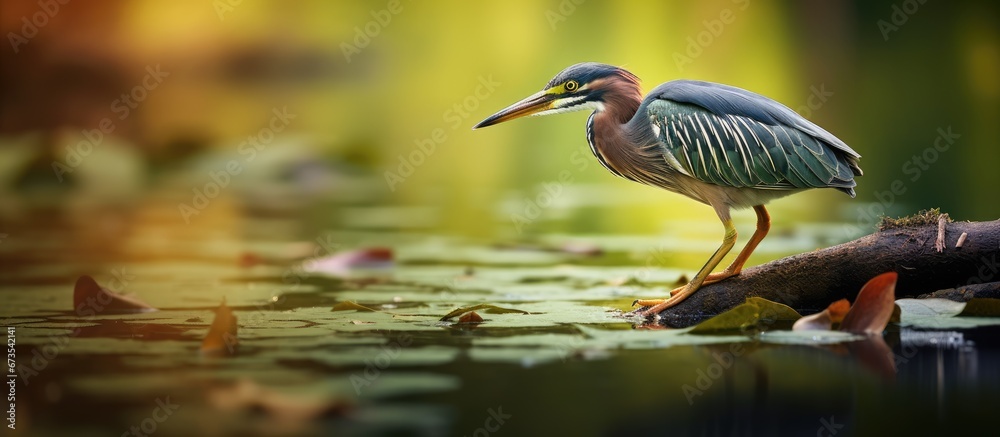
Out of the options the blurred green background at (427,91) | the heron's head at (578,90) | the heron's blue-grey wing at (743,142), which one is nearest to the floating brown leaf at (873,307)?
the heron's blue-grey wing at (743,142)

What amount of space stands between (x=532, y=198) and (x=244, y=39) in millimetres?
9137

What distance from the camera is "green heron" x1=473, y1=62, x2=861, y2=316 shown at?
539 cm

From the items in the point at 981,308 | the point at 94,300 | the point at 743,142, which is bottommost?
the point at 981,308

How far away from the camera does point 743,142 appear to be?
215 inches

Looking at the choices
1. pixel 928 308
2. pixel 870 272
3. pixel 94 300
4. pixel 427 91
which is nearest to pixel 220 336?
pixel 94 300

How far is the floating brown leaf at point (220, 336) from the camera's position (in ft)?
13.7

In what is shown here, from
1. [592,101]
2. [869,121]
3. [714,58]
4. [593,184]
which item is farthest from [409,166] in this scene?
[592,101]

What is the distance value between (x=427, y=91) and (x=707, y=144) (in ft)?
50.9

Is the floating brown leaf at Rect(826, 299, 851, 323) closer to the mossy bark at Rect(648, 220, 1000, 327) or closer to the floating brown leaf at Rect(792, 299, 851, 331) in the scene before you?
the floating brown leaf at Rect(792, 299, 851, 331)

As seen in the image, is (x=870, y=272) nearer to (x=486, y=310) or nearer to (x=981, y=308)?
(x=981, y=308)

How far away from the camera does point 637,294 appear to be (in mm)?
6020

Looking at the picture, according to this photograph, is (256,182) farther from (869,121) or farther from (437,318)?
(437,318)

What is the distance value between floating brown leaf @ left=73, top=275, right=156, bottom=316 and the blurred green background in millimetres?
6666

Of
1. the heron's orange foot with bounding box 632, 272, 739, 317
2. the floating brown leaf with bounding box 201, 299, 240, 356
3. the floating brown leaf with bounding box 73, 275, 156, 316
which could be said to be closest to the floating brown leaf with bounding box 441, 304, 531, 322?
the heron's orange foot with bounding box 632, 272, 739, 317
